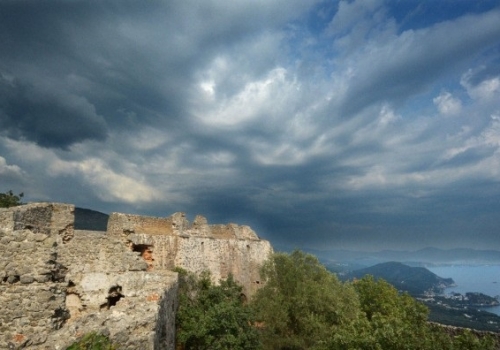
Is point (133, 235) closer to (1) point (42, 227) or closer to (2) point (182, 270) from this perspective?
(2) point (182, 270)

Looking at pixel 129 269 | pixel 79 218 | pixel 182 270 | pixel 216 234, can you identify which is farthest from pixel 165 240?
pixel 79 218

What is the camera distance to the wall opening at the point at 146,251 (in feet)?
74.6

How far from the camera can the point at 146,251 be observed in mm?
23203

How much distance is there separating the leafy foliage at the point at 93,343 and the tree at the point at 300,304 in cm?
1789

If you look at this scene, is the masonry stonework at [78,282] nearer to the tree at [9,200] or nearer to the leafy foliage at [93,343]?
the leafy foliage at [93,343]

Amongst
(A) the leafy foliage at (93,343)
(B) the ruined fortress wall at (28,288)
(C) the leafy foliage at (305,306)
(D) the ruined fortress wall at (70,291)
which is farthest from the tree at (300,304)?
(A) the leafy foliage at (93,343)

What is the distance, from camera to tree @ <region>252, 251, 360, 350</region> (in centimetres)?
2252

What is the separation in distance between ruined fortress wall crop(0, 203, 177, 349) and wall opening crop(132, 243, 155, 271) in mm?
9806

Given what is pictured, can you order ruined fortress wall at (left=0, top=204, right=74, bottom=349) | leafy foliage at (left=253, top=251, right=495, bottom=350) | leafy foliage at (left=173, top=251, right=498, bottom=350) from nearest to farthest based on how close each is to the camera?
ruined fortress wall at (left=0, top=204, right=74, bottom=349) < leafy foliage at (left=173, top=251, right=498, bottom=350) < leafy foliage at (left=253, top=251, right=495, bottom=350)

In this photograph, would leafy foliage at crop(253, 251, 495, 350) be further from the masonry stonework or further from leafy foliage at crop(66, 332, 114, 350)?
leafy foliage at crop(66, 332, 114, 350)

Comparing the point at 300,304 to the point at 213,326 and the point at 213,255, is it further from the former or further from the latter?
the point at 213,255

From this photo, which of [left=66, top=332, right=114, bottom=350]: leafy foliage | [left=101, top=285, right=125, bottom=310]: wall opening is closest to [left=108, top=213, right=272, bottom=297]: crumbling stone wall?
[left=101, top=285, right=125, bottom=310]: wall opening

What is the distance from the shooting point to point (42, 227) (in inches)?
585

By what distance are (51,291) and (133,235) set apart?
1496 cm
